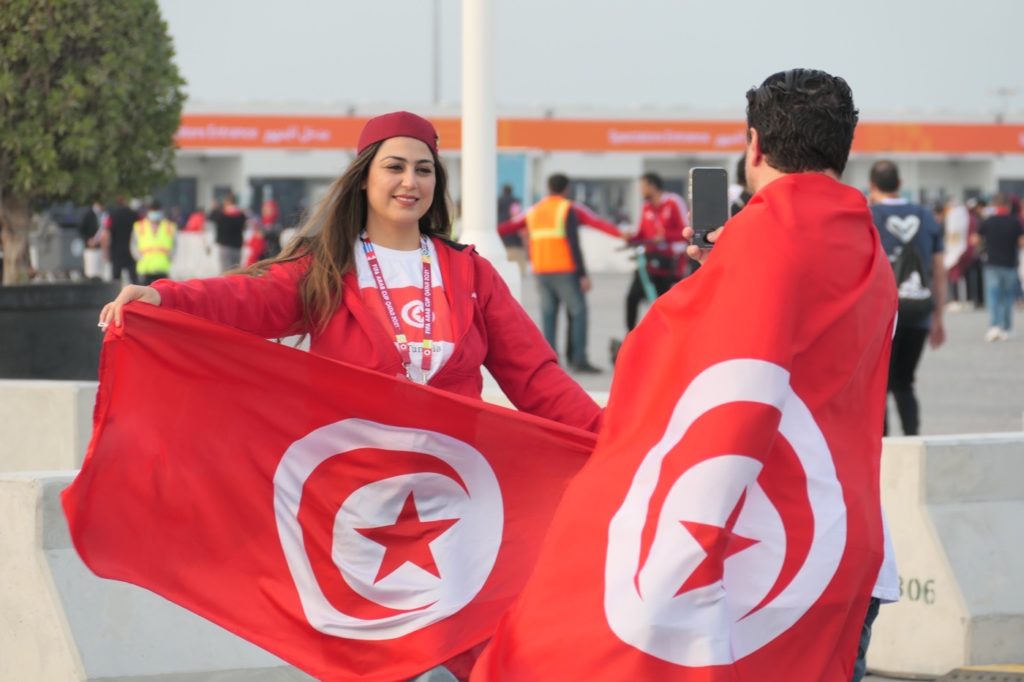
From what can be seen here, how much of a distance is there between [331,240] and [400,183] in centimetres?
23

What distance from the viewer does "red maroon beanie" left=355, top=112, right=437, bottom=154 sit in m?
4.77

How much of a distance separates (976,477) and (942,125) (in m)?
52.1

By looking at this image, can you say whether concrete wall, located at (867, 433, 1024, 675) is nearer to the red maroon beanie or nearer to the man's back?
the red maroon beanie

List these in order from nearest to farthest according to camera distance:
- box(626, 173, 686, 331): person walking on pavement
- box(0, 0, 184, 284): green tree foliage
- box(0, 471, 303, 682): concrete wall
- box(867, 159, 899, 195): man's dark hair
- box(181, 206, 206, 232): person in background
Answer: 1. box(0, 471, 303, 682): concrete wall
2. box(867, 159, 899, 195): man's dark hair
3. box(0, 0, 184, 284): green tree foliage
4. box(626, 173, 686, 331): person walking on pavement
5. box(181, 206, 206, 232): person in background

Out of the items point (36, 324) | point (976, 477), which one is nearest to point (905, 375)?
point (976, 477)

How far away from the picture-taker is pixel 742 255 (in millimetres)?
3498

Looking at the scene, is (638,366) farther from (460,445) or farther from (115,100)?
(115,100)

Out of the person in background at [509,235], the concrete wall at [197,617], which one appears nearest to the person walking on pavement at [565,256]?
the concrete wall at [197,617]

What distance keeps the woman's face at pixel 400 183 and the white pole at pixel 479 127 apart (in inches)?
234

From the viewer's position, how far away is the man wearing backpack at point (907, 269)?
398 inches

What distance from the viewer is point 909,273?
10.1m

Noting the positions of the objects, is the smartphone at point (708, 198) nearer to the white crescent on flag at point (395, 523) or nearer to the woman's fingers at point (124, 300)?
the white crescent on flag at point (395, 523)

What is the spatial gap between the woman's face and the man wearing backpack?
224 inches

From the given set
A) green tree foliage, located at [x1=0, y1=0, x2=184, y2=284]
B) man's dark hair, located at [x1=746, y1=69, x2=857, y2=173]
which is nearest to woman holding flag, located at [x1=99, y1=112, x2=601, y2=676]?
man's dark hair, located at [x1=746, y1=69, x2=857, y2=173]
